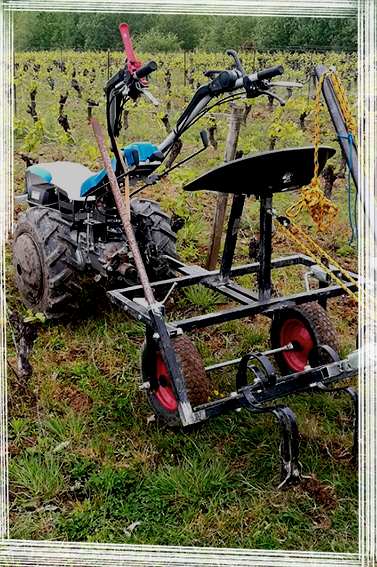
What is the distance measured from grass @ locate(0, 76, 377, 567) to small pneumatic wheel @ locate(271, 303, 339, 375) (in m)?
0.28

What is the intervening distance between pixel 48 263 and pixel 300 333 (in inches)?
68.7

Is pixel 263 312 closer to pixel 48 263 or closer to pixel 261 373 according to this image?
pixel 261 373

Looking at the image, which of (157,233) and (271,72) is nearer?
(271,72)

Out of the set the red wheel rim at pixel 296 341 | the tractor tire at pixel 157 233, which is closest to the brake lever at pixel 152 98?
the tractor tire at pixel 157 233

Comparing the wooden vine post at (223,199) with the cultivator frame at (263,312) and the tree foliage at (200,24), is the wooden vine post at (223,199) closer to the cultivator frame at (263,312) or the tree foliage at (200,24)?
the cultivator frame at (263,312)

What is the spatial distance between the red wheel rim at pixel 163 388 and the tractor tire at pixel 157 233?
1089mm

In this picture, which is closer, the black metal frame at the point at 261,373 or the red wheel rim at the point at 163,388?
the black metal frame at the point at 261,373

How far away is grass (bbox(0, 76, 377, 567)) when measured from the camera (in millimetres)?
2588

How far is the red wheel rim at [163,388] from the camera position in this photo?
329cm

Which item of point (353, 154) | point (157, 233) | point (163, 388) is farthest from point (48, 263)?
point (353, 154)

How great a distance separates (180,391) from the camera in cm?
284

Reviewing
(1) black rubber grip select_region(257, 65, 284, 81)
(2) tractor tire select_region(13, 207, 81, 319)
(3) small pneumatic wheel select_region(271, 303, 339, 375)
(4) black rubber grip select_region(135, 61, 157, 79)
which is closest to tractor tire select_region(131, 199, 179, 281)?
(2) tractor tire select_region(13, 207, 81, 319)

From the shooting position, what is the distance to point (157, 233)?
4.54 meters

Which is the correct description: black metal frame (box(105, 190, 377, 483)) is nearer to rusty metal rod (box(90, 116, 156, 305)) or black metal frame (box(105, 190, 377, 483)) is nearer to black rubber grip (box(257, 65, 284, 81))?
rusty metal rod (box(90, 116, 156, 305))
